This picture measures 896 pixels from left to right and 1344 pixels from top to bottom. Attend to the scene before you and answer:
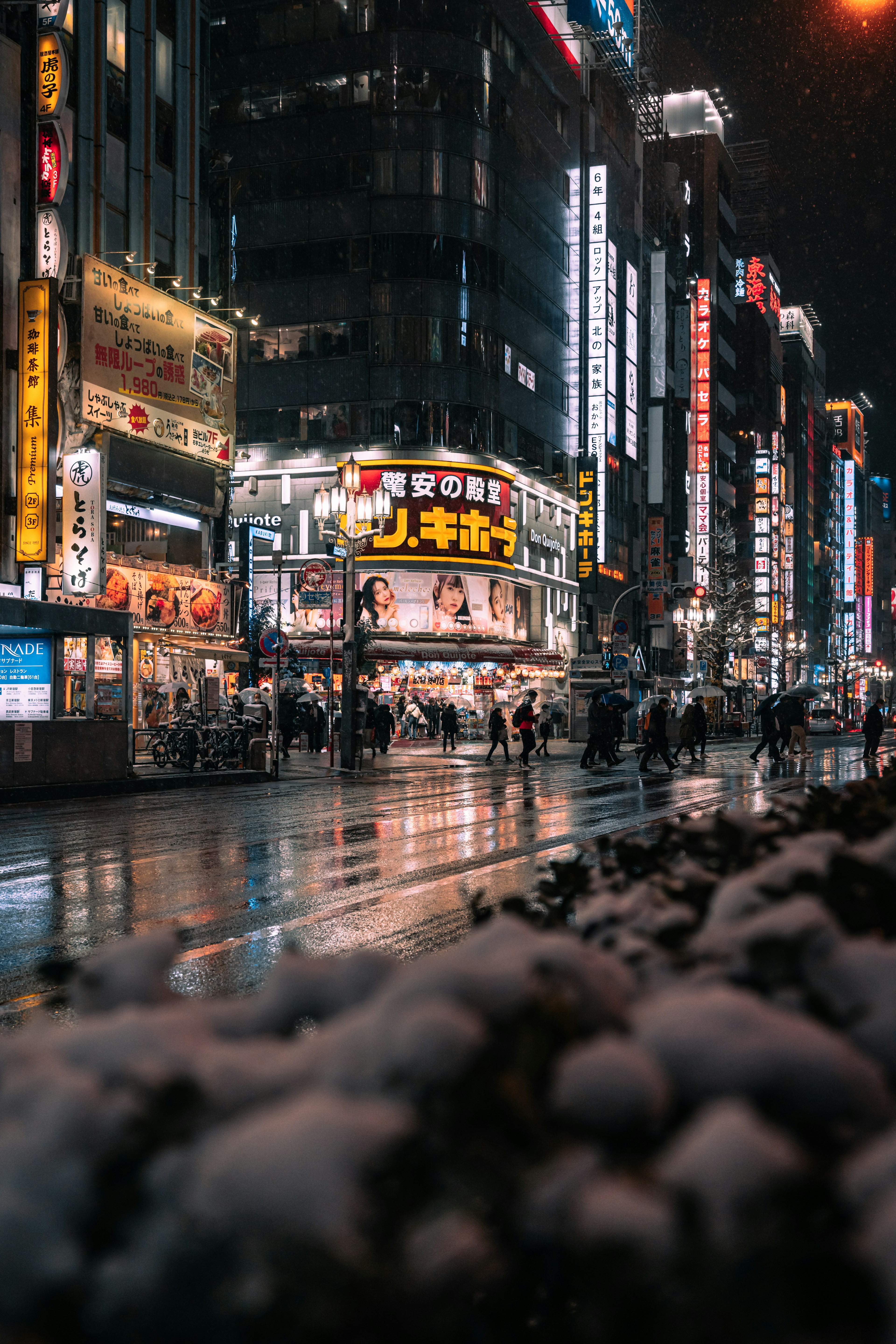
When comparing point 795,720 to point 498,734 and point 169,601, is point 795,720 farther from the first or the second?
point 169,601

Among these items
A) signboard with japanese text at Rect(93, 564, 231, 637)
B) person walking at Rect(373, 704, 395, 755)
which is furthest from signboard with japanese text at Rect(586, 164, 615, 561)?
signboard with japanese text at Rect(93, 564, 231, 637)

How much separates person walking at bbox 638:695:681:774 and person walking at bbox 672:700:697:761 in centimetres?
302

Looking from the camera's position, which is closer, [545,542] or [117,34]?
[117,34]

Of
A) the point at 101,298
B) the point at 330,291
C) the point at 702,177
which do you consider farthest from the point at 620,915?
the point at 702,177

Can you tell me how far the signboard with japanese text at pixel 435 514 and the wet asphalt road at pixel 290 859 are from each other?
26736mm

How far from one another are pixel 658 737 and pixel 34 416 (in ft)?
51.8

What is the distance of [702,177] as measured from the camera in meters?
106

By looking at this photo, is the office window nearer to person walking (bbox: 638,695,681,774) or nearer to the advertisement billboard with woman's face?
the advertisement billboard with woman's face

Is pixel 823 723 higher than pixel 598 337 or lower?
lower

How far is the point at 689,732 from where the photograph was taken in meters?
33.1

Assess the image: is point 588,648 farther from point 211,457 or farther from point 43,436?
point 43,436

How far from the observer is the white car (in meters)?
69.1

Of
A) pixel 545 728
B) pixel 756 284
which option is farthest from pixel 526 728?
pixel 756 284

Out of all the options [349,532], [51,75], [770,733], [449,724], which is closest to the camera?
[51,75]
